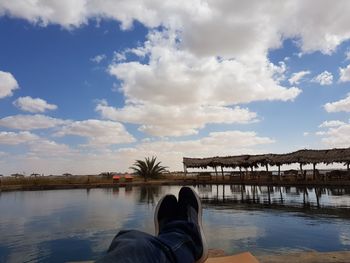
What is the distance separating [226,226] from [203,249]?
19.4 ft

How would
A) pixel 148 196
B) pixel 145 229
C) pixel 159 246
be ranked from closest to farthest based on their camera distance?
Answer: 1. pixel 159 246
2. pixel 145 229
3. pixel 148 196

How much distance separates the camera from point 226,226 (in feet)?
23.7

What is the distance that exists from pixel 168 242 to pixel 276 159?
23.5 meters

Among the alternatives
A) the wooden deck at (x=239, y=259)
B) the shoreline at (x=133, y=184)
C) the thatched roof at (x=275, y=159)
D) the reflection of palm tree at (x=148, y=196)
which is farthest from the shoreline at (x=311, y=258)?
the thatched roof at (x=275, y=159)

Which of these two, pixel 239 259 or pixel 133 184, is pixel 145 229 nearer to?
pixel 239 259

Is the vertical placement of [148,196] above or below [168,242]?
below

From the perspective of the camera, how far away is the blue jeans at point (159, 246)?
1.11 m

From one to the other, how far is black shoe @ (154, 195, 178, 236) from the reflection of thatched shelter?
2031 cm

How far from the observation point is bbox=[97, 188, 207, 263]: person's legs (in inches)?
44.4

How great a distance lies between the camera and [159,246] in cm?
126

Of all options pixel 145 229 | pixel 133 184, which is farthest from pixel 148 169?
pixel 145 229

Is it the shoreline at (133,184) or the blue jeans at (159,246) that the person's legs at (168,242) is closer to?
the blue jeans at (159,246)

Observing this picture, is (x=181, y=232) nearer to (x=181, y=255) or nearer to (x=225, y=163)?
(x=181, y=255)

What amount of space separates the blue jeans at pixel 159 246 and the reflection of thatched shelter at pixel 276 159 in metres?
20.7
